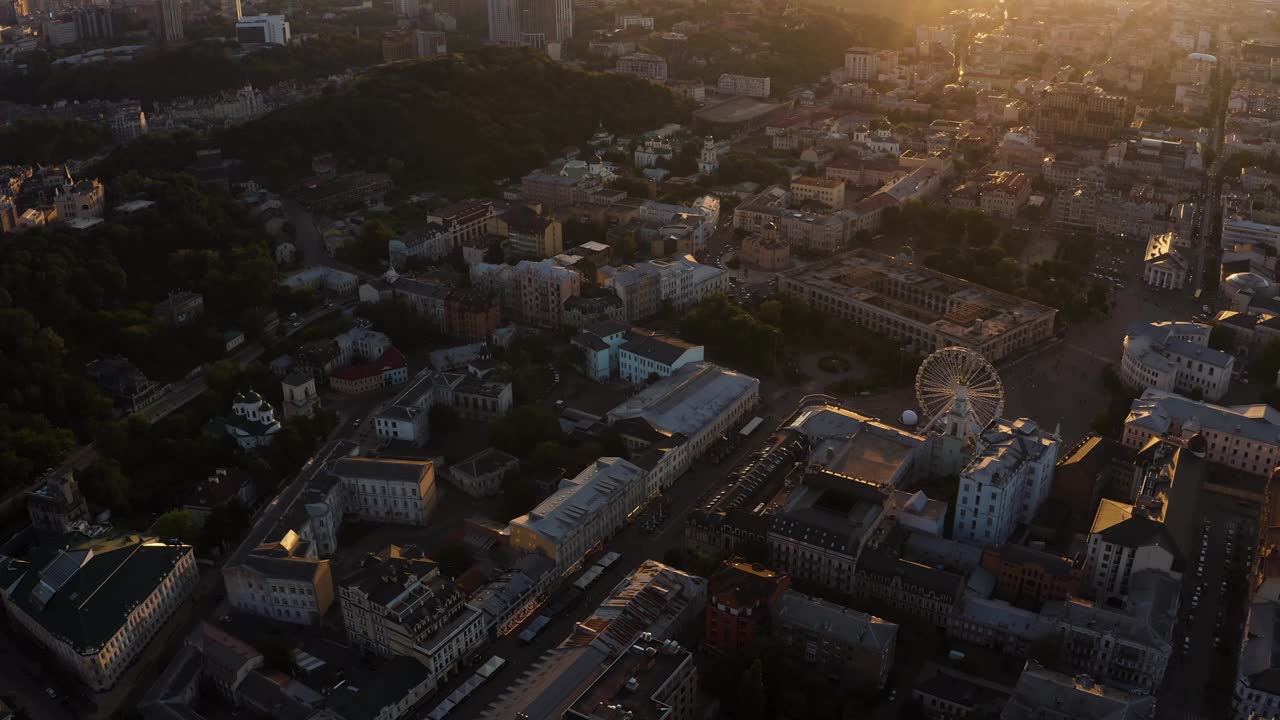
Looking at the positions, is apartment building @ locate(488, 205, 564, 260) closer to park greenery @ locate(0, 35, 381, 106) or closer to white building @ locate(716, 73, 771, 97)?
white building @ locate(716, 73, 771, 97)

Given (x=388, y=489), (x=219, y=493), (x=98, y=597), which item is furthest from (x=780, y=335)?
(x=98, y=597)

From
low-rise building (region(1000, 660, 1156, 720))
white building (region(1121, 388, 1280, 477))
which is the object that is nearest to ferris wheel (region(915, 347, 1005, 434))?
white building (region(1121, 388, 1280, 477))

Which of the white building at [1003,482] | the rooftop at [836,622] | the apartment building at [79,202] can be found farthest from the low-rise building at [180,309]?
the white building at [1003,482]

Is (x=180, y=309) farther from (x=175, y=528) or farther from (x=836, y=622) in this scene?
(x=836, y=622)

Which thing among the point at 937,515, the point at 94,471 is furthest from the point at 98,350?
the point at 937,515

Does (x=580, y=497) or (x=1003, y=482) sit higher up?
(x=1003, y=482)
